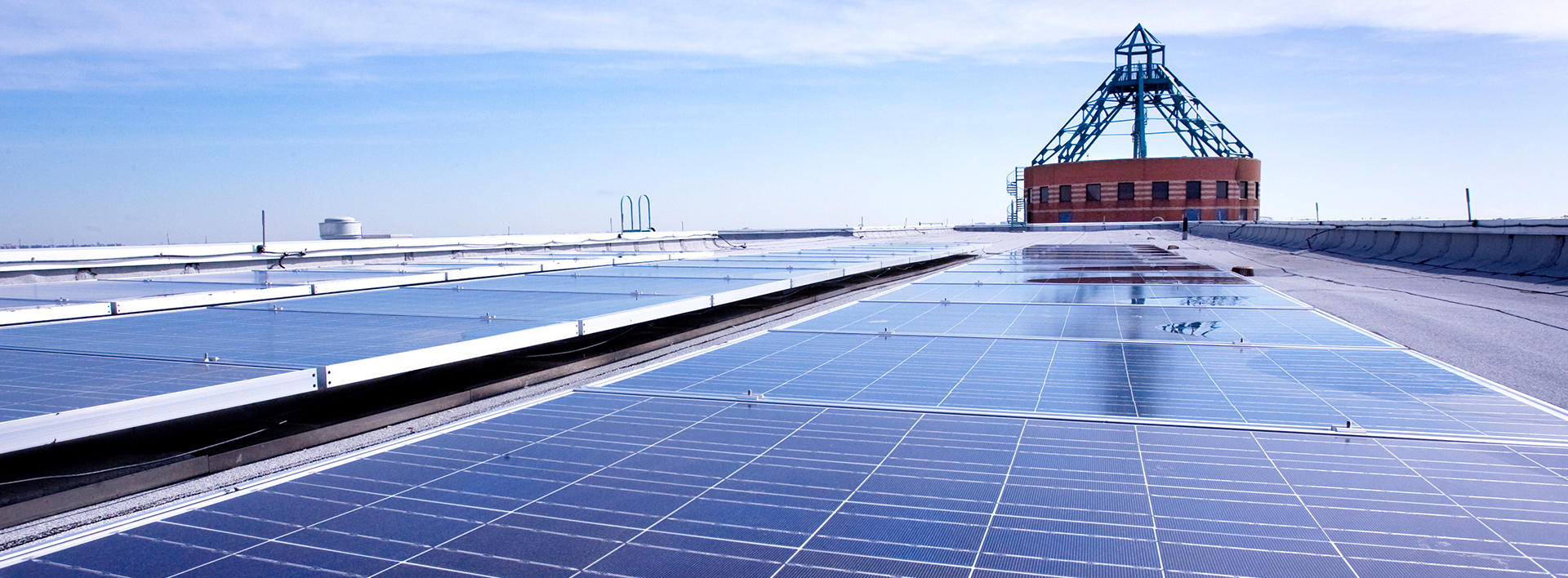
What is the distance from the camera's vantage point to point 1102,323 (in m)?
11.6

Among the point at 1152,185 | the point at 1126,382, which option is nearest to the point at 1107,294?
the point at 1126,382

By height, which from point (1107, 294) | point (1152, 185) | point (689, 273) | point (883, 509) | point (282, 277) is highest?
point (1152, 185)

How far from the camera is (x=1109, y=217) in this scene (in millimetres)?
77125

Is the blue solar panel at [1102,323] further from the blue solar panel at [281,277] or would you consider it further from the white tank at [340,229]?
the white tank at [340,229]

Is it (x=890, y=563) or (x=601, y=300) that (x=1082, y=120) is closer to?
(x=601, y=300)

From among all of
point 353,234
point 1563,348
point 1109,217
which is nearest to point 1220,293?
point 1563,348

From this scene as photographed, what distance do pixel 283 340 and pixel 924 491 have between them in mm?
6047

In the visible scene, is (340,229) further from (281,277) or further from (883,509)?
(883,509)

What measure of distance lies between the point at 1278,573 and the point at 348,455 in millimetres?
4882

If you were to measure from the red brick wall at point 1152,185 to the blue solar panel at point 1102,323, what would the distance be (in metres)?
67.0

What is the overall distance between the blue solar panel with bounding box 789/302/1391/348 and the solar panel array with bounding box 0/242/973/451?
202cm

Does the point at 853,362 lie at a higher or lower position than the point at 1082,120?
lower

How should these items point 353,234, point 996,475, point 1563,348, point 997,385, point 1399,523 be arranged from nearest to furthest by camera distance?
point 1399,523
point 996,475
point 997,385
point 1563,348
point 353,234

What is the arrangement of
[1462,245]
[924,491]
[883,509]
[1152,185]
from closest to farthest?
1. [883,509]
2. [924,491]
3. [1462,245]
4. [1152,185]
